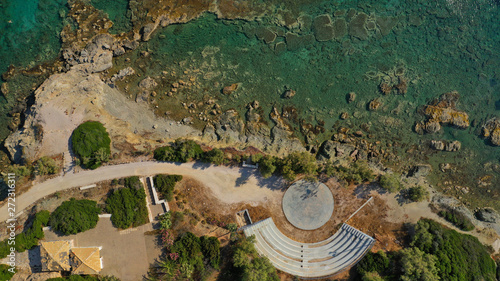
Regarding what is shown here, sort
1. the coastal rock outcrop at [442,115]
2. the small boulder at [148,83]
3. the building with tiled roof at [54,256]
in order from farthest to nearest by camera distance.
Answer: the small boulder at [148,83] < the coastal rock outcrop at [442,115] < the building with tiled roof at [54,256]

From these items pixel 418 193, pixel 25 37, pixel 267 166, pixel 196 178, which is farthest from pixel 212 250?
pixel 25 37

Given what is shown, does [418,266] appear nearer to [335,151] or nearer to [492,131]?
[335,151]

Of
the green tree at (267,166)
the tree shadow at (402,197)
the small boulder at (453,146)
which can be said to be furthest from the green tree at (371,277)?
the small boulder at (453,146)

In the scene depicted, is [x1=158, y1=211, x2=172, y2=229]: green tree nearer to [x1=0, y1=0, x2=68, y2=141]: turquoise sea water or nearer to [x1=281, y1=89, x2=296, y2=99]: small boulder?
[x1=281, y1=89, x2=296, y2=99]: small boulder

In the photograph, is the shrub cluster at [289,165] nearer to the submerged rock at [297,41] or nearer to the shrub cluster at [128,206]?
the shrub cluster at [128,206]

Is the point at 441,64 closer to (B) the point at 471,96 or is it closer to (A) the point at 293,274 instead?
(B) the point at 471,96
